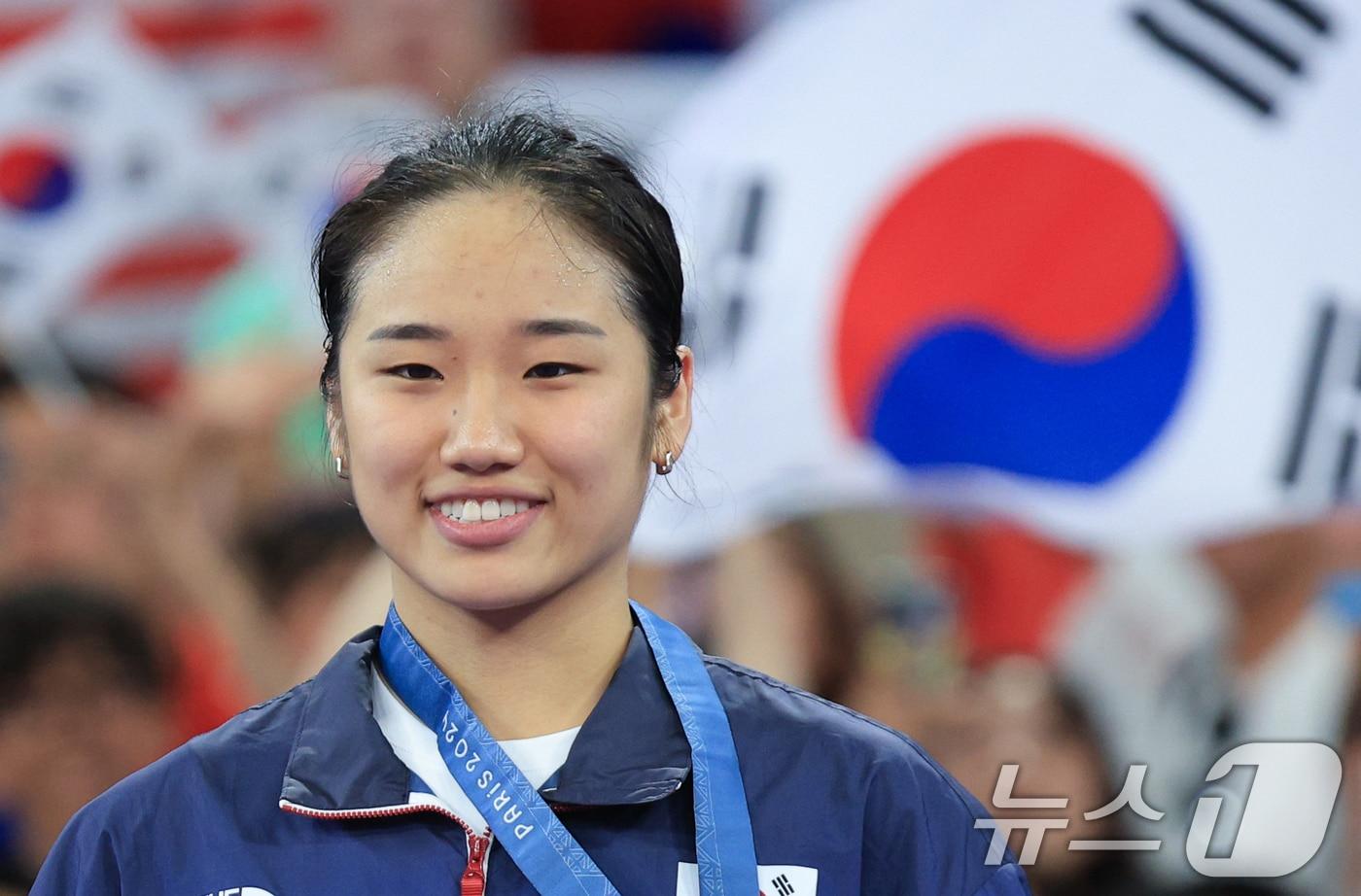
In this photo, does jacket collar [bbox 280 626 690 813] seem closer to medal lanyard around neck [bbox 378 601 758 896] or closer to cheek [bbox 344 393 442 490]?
medal lanyard around neck [bbox 378 601 758 896]

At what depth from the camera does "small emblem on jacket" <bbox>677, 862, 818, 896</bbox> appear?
1251mm

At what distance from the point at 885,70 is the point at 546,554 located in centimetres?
282

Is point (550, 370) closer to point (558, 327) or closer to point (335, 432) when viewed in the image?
point (558, 327)

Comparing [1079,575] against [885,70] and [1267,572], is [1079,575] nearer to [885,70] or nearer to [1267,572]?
[1267,572]

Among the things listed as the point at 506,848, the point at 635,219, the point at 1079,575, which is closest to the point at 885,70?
the point at 1079,575

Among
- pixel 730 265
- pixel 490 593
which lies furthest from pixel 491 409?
pixel 730 265

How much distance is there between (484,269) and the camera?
49.5 inches

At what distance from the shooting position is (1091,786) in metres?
3.49

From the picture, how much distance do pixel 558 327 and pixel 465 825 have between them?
370 millimetres

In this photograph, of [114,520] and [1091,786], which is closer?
[1091,786]

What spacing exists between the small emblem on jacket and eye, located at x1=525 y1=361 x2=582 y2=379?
37 centimetres

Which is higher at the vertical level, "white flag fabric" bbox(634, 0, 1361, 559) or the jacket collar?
"white flag fabric" bbox(634, 0, 1361, 559)

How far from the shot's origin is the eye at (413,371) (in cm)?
125

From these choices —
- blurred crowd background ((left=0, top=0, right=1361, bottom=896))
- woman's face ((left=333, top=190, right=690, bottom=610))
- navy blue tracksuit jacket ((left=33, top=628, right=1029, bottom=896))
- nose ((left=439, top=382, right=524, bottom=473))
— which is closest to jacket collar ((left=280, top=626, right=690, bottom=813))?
navy blue tracksuit jacket ((left=33, top=628, right=1029, bottom=896))
